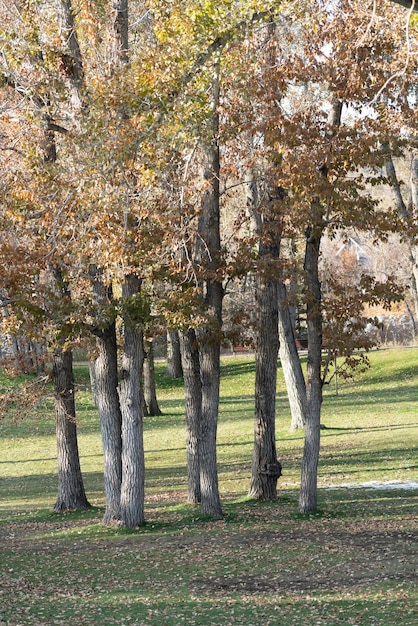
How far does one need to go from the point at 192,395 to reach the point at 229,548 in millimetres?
3778

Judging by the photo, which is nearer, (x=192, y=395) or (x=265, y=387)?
(x=192, y=395)

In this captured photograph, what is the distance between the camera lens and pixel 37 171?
14562mm

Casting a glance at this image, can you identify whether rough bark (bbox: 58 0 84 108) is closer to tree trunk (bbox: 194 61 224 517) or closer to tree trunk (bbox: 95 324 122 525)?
tree trunk (bbox: 194 61 224 517)

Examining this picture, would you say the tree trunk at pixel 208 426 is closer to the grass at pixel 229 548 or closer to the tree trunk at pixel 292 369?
the grass at pixel 229 548

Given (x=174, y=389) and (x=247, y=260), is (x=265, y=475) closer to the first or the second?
(x=247, y=260)

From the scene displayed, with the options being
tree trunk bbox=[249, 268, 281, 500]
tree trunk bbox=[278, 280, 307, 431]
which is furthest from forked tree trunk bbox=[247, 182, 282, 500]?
tree trunk bbox=[278, 280, 307, 431]

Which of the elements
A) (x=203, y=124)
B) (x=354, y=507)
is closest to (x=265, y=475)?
(x=354, y=507)

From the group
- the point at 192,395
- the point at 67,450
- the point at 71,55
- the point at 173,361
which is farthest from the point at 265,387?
the point at 173,361

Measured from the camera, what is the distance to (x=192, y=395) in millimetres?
17125

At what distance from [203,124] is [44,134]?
3.28 meters

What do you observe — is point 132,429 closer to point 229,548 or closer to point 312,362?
point 229,548

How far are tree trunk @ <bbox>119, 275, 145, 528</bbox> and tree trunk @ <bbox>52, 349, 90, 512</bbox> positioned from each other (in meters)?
2.57

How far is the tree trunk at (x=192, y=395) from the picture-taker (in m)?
16.9

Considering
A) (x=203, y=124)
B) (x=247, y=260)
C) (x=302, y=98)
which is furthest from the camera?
(x=302, y=98)
